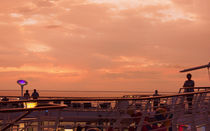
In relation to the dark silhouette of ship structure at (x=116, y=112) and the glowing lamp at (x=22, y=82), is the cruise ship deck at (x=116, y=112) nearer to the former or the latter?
the dark silhouette of ship structure at (x=116, y=112)

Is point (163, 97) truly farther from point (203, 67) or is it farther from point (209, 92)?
point (203, 67)

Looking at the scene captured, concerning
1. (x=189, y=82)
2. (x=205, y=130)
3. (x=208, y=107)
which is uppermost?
(x=189, y=82)

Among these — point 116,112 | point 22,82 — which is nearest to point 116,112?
point 116,112

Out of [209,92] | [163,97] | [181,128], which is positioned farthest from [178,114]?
[181,128]

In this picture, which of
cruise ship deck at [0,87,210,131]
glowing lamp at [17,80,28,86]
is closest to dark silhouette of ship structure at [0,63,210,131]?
cruise ship deck at [0,87,210,131]

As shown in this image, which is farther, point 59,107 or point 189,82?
point 189,82

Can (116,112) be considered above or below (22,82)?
below

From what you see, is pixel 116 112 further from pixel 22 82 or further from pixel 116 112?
pixel 22 82

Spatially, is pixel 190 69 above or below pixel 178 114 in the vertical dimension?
above

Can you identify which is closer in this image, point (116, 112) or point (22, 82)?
point (116, 112)

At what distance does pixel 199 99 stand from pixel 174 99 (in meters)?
0.74

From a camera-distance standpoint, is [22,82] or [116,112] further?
[22,82]

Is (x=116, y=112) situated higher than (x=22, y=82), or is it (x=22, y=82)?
(x=22, y=82)

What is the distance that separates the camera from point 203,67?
567 inches
